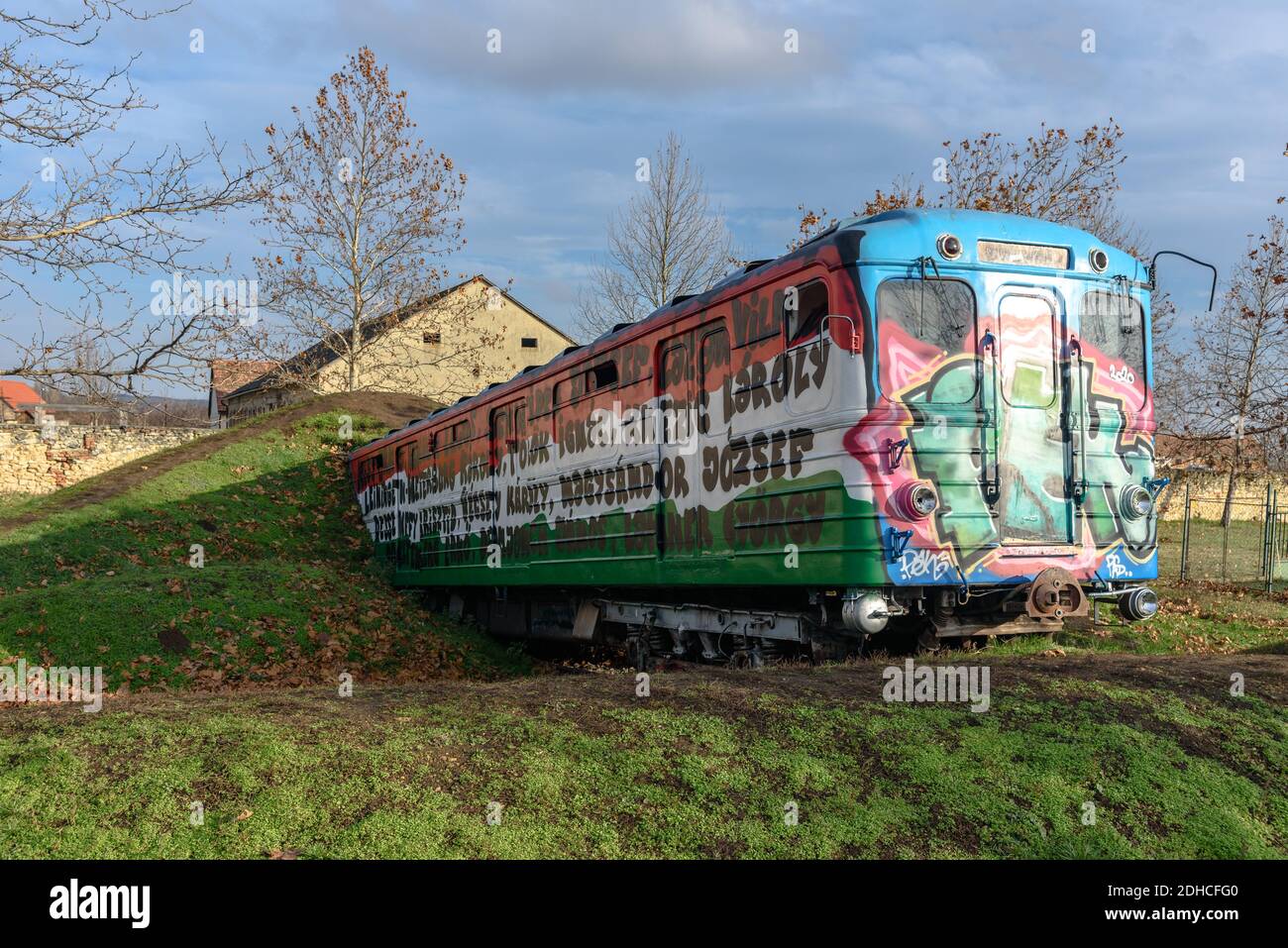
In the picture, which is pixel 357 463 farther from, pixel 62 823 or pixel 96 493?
pixel 62 823

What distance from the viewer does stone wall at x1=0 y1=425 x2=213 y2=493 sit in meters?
29.1

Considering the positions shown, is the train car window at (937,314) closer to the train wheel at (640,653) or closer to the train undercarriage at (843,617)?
the train undercarriage at (843,617)

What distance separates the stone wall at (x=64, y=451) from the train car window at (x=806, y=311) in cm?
2282

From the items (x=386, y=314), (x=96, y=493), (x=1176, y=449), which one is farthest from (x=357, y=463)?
(x=1176, y=449)

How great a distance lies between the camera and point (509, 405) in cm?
1488

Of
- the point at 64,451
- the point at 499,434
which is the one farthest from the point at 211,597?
the point at 64,451

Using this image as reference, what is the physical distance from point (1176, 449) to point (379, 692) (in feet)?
56.6

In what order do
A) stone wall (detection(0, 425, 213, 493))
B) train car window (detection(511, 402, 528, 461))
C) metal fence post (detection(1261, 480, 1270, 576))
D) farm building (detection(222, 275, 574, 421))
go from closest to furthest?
train car window (detection(511, 402, 528, 461))
metal fence post (detection(1261, 480, 1270, 576))
stone wall (detection(0, 425, 213, 493))
farm building (detection(222, 275, 574, 421))

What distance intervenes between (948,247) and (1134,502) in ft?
8.43

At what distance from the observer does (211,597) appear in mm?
15445

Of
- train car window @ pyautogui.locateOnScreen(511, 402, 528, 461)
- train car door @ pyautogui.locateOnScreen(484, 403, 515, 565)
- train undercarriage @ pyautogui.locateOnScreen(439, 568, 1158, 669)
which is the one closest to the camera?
train undercarriage @ pyautogui.locateOnScreen(439, 568, 1158, 669)

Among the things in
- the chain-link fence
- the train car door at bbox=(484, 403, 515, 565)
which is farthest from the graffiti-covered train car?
the chain-link fence

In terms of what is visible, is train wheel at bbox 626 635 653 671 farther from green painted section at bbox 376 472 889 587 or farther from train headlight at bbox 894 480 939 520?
train headlight at bbox 894 480 939 520

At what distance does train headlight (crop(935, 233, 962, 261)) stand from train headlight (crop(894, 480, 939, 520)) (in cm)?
174
